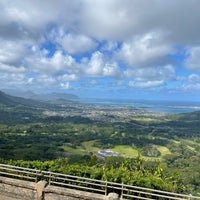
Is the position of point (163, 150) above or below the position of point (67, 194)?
below

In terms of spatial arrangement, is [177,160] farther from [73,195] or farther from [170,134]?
[73,195]

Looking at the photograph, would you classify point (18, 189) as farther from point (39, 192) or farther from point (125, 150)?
point (125, 150)

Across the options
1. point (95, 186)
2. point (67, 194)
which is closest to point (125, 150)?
point (95, 186)

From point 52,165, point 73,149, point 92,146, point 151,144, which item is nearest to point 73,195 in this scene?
point 52,165

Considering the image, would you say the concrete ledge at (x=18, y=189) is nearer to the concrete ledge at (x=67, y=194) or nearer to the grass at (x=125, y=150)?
the concrete ledge at (x=67, y=194)

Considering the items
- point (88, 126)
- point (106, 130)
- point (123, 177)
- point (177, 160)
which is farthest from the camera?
point (88, 126)

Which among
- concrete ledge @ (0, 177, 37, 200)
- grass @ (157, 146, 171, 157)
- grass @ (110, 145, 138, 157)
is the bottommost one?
grass @ (157, 146, 171, 157)

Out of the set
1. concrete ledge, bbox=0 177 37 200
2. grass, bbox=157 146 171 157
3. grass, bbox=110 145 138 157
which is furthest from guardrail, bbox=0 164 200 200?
grass, bbox=157 146 171 157

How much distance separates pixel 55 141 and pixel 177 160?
5555 centimetres

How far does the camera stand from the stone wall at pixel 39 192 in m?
12.5

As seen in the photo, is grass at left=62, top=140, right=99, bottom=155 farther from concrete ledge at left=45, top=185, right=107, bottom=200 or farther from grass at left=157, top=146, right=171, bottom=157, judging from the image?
concrete ledge at left=45, top=185, right=107, bottom=200

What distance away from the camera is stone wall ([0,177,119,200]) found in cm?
1251

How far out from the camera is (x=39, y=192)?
13.0 metres

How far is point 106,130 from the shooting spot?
559 ft
